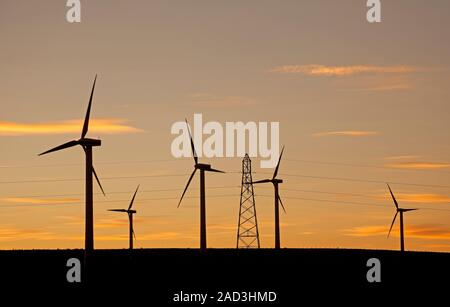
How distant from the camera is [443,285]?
12712 centimetres

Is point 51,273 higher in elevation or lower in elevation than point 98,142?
lower

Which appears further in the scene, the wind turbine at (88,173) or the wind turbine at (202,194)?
the wind turbine at (202,194)

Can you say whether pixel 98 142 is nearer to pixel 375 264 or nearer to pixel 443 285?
A: pixel 443 285

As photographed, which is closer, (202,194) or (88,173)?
(88,173)

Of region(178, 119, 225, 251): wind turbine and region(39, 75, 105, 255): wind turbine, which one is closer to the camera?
region(39, 75, 105, 255): wind turbine
